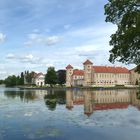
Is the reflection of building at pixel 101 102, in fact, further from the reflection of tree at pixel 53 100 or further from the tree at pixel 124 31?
the tree at pixel 124 31

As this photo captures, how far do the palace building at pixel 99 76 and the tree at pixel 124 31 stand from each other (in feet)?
480

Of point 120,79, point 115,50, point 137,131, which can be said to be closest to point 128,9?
point 115,50

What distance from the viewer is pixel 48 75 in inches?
→ 5846

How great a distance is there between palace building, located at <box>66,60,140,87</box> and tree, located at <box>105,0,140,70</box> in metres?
146

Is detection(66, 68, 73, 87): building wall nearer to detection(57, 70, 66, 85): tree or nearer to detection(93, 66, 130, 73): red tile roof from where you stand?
detection(57, 70, 66, 85): tree

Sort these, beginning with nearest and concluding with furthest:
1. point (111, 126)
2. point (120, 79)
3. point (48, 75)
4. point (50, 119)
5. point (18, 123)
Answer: point (111, 126) → point (18, 123) → point (50, 119) → point (48, 75) → point (120, 79)

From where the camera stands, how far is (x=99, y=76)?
173m

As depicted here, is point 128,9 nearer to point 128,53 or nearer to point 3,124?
point 128,53

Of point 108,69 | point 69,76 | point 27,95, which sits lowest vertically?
point 27,95

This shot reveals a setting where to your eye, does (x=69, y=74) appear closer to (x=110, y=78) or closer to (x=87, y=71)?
(x=87, y=71)

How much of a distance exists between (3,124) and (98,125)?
801cm

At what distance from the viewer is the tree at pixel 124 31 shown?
1931 cm

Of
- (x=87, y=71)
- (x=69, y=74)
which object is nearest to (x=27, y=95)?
(x=87, y=71)

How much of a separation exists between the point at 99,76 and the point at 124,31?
154 meters
